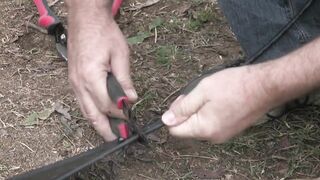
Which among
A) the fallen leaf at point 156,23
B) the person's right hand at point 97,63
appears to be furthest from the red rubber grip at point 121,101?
the fallen leaf at point 156,23

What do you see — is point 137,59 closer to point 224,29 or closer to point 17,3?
point 224,29

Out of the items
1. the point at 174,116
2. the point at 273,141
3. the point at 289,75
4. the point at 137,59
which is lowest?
the point at 273,141

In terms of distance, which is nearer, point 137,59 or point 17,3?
point 137,59

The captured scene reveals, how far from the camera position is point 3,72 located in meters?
2.29

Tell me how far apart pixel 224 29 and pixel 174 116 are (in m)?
0.94

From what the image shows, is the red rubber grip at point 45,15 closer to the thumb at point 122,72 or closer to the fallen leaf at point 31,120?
the fallen leaf at point 31,120

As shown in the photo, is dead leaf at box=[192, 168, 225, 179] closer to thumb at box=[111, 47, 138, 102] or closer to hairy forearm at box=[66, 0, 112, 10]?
thumb at box=[111, 47, 138, 102]

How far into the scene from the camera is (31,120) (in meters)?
2.11

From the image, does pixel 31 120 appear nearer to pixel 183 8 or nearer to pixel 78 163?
pixel 78 163

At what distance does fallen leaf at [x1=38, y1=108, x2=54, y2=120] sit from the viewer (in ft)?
6.96

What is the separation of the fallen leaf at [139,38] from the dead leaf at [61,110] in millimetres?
395


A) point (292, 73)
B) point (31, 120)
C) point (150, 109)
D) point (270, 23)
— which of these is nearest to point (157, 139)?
point (150, 109)

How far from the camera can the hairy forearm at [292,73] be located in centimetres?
151

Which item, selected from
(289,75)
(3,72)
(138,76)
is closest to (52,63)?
(3,72)
